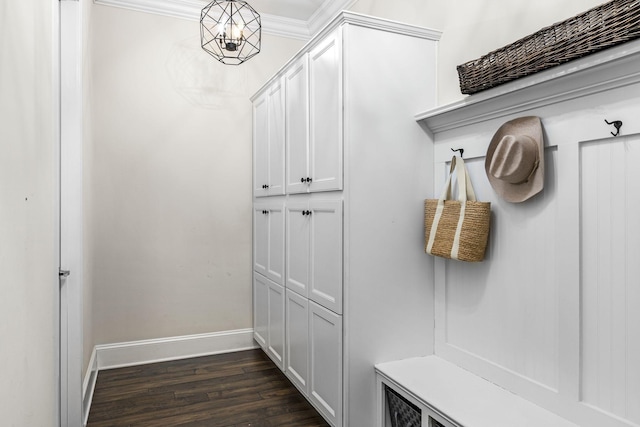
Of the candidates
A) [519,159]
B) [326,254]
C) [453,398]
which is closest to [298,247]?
[326,254]

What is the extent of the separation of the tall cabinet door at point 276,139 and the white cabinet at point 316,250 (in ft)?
0.87

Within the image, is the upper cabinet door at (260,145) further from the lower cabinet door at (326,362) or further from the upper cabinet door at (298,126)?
the lower cabinet door at (326,362)

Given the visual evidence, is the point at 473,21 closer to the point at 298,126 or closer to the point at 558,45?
the point at 558,45

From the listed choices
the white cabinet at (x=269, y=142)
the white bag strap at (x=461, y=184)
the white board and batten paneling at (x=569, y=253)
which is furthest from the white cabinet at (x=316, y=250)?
the white board and batten paneling at (x=569, y=253)

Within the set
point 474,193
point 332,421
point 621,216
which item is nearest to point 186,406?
point 332,421

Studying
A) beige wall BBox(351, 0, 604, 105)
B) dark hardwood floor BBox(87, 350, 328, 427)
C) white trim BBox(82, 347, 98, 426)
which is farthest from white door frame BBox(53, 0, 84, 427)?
beige wall BBox(351, 0, 604, 105)

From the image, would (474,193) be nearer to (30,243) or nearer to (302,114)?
(302,114)

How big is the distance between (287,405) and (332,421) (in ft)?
1.65

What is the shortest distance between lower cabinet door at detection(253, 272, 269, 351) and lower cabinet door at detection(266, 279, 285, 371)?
0.26 ft

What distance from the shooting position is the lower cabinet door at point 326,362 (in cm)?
203

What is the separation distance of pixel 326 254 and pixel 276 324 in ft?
3.30

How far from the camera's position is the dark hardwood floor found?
235cm

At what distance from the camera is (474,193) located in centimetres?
187

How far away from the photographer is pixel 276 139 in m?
2.93
